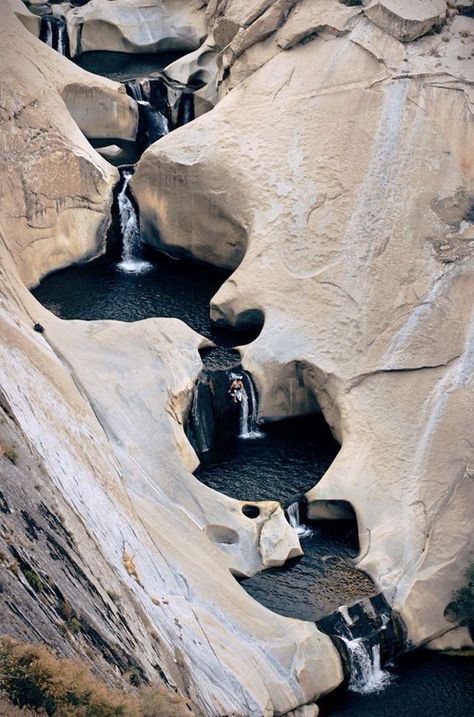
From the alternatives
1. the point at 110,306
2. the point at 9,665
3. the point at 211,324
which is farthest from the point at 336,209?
the point at 9,665

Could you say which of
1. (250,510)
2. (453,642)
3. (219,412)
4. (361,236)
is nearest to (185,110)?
(361,236)

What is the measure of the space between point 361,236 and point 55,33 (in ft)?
82.8

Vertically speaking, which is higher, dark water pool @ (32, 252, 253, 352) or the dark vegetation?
the dark vegetation

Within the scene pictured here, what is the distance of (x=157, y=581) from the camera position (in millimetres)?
25797

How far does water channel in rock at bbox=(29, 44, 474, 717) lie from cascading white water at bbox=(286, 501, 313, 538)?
27 millimetres

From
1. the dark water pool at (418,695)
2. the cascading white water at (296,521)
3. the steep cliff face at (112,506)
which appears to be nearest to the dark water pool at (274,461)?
the cascading white water at (296,521)

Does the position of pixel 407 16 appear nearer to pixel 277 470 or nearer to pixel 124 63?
pixel 277 470

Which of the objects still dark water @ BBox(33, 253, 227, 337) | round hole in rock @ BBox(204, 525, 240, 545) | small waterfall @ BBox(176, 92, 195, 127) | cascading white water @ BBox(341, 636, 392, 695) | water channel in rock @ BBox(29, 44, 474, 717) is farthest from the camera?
small waterfall @ BBox(176, 92, 195, 127)

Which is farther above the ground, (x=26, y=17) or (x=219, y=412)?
(x=26, y=17)

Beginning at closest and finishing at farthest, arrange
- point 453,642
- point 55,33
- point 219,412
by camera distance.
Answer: point 453,642 < point 219,412 < point 55,33

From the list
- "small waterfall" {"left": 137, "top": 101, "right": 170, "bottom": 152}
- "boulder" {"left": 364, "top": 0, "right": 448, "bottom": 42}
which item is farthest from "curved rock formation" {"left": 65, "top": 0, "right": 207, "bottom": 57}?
"boulder" {"left": 364, "top": 0, "right": 448, "bottom": 42}

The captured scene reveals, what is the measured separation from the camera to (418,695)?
28.5 m

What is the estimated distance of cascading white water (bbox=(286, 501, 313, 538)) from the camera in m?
33.1

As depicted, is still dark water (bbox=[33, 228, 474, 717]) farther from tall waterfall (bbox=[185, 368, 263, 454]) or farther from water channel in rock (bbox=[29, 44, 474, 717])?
tall waterfall (bbox=[185, 368, 263, 454])
